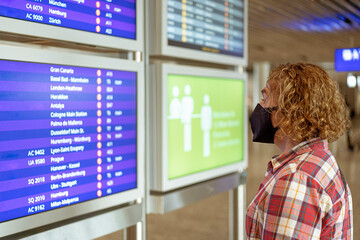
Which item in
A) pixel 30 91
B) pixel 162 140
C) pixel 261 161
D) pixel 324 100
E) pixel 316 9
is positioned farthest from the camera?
pixel 261 161

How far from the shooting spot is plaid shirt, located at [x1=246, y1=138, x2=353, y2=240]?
59.4 inches

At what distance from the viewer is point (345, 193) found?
1.69 metres

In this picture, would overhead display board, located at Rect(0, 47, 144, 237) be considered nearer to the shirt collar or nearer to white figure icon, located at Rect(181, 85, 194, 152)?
white figure icon, located at Rect(181, 85, 194, 152)

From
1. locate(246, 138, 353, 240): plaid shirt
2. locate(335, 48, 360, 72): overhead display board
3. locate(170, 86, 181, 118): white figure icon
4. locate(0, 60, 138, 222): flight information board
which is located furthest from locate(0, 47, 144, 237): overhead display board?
locate(335, 48, 360, 72): overhead display board

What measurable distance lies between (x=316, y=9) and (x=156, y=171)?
444cm

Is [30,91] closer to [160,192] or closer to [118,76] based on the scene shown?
[118,76]

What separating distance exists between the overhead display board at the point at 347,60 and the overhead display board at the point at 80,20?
2296 millimetres

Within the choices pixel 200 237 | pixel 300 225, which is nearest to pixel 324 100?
pixel 300 225

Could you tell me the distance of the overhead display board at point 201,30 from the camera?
2668mm

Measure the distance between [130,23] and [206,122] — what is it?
38.7 inches

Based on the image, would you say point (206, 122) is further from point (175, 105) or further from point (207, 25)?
point (207, 25)

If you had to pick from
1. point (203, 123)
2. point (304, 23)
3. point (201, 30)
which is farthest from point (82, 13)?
point (304, 23)

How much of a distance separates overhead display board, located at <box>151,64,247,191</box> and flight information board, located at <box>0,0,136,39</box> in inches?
14.9

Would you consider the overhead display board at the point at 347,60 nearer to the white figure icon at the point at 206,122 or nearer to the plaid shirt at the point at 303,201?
the white figure icon at the point at 206,122
